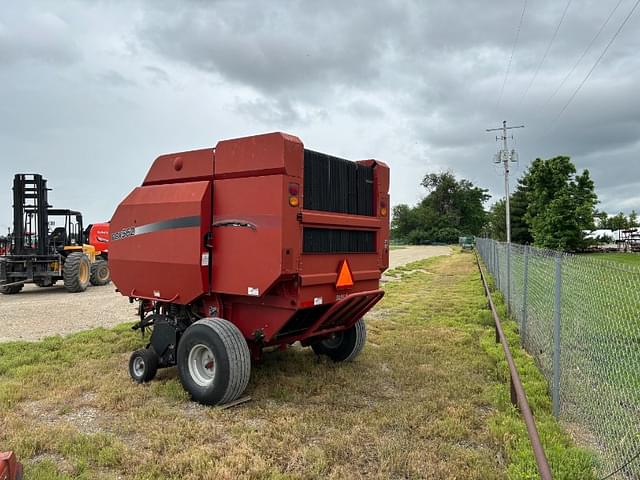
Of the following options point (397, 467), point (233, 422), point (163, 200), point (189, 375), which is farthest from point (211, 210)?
point (397, 467)

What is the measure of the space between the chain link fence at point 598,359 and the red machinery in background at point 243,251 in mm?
2018

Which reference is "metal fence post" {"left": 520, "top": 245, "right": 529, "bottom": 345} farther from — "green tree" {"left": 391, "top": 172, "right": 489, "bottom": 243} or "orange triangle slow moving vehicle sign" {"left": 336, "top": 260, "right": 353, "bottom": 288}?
"green tree" {"left": 391, "top": 172, "right": 489, "bottom": 243}

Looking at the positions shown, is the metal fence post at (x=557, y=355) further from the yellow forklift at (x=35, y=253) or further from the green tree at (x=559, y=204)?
the green tree at (x=559, y=204)

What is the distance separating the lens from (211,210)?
207 inches

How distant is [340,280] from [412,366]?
1742mm

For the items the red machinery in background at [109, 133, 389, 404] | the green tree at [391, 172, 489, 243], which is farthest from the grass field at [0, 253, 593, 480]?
the green tree at [391, 172, 489, 243]

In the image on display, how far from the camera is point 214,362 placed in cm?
484

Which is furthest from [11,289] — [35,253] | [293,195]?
[293,195]

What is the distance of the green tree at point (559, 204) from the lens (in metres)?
44.1

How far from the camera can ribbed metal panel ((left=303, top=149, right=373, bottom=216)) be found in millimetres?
5035

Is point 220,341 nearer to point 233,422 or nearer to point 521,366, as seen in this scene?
point 233,422

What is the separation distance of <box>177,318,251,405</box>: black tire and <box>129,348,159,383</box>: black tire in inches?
22.0

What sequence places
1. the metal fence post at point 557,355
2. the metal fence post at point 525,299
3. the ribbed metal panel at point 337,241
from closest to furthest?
the metal fence post at point 557,355 → the ribbed metal panel at point 337,241 → the metal fence post at point 525,299

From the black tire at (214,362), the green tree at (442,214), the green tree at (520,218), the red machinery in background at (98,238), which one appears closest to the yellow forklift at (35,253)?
the red machinery in background at (98,238)
